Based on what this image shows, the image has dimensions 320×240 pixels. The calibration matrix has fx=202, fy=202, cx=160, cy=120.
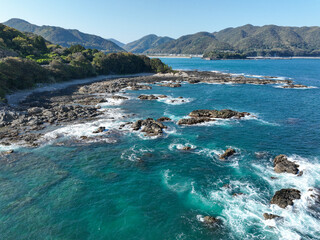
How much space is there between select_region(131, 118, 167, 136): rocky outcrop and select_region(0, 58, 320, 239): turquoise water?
2.42 m

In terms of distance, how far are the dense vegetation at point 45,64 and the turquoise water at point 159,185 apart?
177 feet

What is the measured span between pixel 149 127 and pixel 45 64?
102730 mm

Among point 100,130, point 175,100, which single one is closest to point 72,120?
point 100,130

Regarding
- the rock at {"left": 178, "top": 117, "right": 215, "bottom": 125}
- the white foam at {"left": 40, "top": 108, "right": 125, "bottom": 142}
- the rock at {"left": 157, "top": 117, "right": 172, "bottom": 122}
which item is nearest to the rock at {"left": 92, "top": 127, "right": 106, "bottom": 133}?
the white foam at {"left": 40, "top": 108, "right": 125, "bottom": 142}

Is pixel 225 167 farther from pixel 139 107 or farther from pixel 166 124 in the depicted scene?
pixel 139 107

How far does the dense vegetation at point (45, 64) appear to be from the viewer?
8644 centimetres

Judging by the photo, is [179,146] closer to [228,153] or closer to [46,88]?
[228,153]

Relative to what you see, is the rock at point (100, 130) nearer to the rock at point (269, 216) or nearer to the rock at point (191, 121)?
the rock at point (191, 121)

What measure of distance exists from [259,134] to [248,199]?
25581 millimetres

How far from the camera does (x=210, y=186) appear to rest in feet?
103

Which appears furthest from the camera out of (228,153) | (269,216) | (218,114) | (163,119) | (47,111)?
(47,111)

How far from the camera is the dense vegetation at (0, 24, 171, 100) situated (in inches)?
3403

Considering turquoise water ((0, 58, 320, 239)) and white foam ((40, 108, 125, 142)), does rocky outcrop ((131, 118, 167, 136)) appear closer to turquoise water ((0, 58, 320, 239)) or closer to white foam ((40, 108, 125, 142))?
turquoise water ((0, 58, 320, 239))

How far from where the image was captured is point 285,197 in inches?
1099
